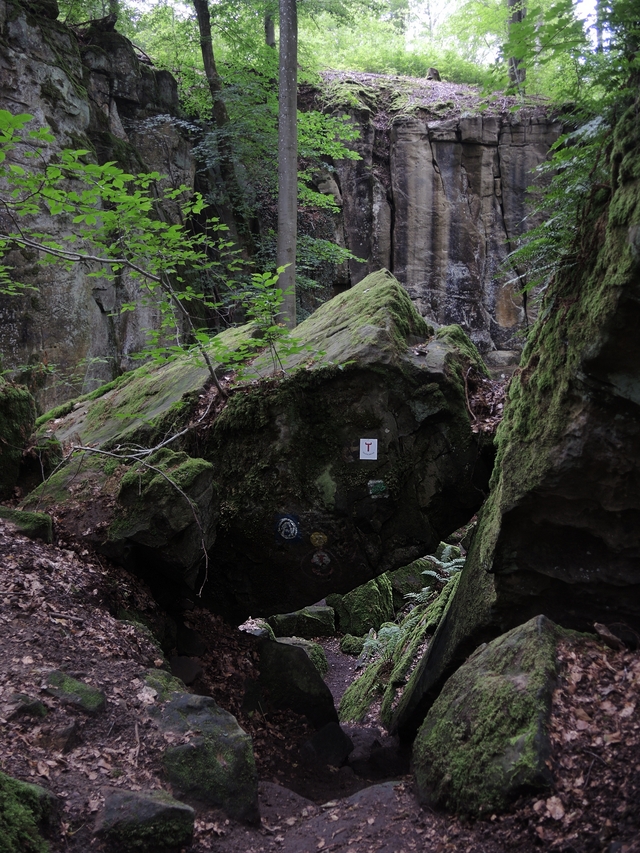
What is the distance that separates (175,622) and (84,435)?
10.3ft

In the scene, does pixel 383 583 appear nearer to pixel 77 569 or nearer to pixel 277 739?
pixel 277 739

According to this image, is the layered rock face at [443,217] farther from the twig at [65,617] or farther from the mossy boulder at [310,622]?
the twig at [65,617]

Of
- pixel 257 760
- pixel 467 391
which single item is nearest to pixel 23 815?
pixel 257 760

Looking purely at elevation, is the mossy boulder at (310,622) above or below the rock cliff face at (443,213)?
below

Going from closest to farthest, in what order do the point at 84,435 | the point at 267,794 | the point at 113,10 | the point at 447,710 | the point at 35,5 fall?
the point at 447,710, the point at 267,794, the point at 84,435, the point at 35,5, the point at 113,10

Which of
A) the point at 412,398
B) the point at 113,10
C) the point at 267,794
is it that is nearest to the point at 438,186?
the point at 113,10

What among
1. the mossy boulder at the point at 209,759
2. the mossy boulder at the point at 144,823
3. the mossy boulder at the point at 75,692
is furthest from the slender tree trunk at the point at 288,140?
the mossy boulder at the point at 144,823

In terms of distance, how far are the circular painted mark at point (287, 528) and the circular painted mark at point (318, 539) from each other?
197 mm

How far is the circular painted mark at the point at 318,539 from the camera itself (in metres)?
6.90

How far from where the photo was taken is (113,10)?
50.3 feet

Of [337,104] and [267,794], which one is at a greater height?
[337,104]

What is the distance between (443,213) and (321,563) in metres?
16.4

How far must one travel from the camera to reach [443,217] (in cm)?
2025

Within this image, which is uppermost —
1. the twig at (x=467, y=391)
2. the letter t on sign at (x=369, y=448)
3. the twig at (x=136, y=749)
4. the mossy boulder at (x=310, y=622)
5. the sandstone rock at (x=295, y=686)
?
the twig at (x=467, y=391)
